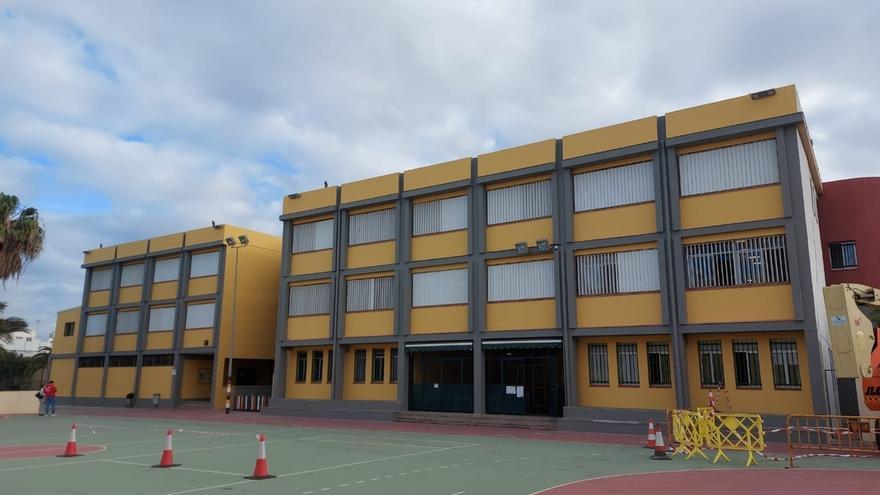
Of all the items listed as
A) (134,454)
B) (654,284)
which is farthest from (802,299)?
(134,454)

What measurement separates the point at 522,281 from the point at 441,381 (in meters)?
6.72

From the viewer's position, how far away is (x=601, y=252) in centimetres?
2652

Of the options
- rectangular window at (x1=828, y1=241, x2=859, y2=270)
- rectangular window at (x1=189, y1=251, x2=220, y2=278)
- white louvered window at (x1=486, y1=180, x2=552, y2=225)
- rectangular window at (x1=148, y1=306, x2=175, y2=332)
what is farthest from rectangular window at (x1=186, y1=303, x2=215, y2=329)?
rectangular window at (x1=828, y1=241, x2=859, y2=270)

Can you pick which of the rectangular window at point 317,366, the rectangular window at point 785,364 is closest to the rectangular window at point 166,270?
the rectangular window at point 317,366

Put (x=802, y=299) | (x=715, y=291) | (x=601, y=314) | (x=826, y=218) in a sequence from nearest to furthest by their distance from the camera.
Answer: (x=802, y=299)
(x=715, y=291)
(x=601, y=314)
(x=826, y=218)

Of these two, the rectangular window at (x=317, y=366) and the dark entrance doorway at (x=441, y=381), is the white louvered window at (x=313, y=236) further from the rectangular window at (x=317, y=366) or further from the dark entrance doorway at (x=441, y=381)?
the dark entrance doorway at (x=441, y=381)

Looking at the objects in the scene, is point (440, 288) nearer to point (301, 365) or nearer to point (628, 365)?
point (628, 365)

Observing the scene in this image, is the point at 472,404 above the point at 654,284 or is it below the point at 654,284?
below

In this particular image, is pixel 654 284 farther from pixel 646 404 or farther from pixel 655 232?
pixel 646 404

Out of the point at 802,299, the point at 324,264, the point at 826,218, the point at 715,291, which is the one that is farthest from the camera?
the point at 324,264

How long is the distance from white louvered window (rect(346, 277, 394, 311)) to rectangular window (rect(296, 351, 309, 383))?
4077 millimetres

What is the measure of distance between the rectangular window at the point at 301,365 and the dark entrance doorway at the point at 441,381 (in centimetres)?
695

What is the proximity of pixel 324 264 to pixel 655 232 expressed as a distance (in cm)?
1744

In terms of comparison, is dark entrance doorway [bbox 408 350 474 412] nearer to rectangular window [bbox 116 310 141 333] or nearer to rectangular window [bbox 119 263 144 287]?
rectangular window [bbox 116 310 141 333]
